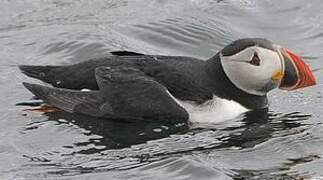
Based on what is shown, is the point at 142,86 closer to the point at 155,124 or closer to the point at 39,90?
the point at 155,124

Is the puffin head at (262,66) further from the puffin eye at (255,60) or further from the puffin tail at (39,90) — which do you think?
the puffin tail at (39,90)

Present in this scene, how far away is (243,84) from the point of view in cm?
852

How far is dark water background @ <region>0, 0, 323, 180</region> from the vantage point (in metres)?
7.53

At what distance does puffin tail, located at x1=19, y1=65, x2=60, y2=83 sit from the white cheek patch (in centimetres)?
155

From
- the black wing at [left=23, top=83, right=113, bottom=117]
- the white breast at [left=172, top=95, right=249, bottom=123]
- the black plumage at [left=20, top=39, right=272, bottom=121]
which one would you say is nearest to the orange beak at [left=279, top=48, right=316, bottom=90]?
the black plumage at [left=20, top=39, right=272, bottom=121]

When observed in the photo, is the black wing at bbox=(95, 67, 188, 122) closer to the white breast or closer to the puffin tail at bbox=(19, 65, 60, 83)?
the white breast

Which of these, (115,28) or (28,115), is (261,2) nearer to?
(115,28)

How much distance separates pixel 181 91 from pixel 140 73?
0.40 meters

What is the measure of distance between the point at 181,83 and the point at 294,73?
3.04 ft

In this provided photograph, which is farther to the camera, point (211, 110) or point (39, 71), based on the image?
point (39, 71)

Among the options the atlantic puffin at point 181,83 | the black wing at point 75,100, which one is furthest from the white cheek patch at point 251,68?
the black wing at point 75,100

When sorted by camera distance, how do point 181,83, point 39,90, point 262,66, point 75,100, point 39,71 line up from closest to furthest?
1. point 181,83
2. point 262,66
3. point 75,100
4. point 39,90
5. point 39,71

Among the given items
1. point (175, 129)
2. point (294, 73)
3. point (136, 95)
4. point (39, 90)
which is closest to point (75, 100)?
point (39, 90)

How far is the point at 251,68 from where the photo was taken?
27.7 feet
